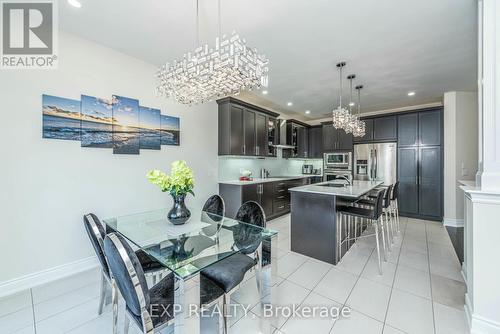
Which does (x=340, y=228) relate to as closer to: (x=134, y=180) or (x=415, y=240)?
(x=415, y=240)

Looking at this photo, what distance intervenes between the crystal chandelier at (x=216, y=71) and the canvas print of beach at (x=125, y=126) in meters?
1.07

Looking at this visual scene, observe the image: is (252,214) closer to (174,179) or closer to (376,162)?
(174,179)

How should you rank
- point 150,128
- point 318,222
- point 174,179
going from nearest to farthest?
point 174,179, point 318,222, point 150,128

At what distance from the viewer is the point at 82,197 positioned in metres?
2.55

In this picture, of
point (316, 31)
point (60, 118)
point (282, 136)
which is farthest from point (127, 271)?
point (282, 136)

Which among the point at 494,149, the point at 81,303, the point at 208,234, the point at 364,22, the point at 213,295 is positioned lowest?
the point at 81,303

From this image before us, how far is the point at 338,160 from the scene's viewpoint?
582 centimetres

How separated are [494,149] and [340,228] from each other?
5.51 ft

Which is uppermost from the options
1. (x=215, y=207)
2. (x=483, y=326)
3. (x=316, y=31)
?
(x=316, y=31)

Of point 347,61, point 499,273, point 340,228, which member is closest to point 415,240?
point 340,228

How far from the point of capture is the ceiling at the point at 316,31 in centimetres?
203

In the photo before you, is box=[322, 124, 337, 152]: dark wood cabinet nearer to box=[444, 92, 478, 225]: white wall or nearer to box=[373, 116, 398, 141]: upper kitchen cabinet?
box=[373, 116, 398, 141]: upper kitchen cabinet

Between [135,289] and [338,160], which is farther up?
[338,160]

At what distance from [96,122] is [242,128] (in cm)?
257
